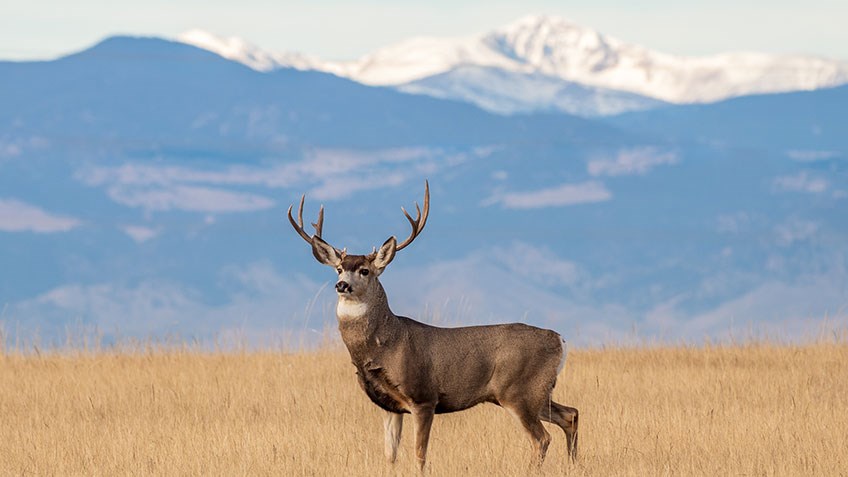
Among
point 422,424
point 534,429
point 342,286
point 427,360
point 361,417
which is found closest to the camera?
point 342,286

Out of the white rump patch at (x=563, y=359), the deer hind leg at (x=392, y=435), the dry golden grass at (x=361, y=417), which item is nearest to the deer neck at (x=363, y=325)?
the deer hind leg at (x=392, y=435)

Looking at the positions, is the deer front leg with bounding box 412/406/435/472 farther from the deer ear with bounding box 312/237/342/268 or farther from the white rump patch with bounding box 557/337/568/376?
the deer ear with bounding box 312/237/342/268

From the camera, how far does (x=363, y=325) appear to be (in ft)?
28.2

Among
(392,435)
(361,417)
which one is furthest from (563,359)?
(361,417)

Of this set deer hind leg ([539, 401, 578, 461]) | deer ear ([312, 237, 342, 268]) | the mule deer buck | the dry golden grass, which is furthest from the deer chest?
deer hind leg ([539, 401, 578, 461])

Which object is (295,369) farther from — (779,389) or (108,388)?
(779,389)

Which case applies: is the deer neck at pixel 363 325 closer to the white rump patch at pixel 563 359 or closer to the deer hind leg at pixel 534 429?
the deer hind leg at pixel 534 429

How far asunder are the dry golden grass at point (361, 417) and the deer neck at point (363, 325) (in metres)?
0.90

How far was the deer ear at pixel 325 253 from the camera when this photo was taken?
8.40 m

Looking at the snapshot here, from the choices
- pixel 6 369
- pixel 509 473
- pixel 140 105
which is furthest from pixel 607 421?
pixel 140 105

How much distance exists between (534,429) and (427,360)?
0.84 m

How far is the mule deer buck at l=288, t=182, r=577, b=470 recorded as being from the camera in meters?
8.53

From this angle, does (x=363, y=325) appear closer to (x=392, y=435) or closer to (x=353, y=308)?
(x=353, y=308)

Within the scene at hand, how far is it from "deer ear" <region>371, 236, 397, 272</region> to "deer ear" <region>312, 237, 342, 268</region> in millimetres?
228
